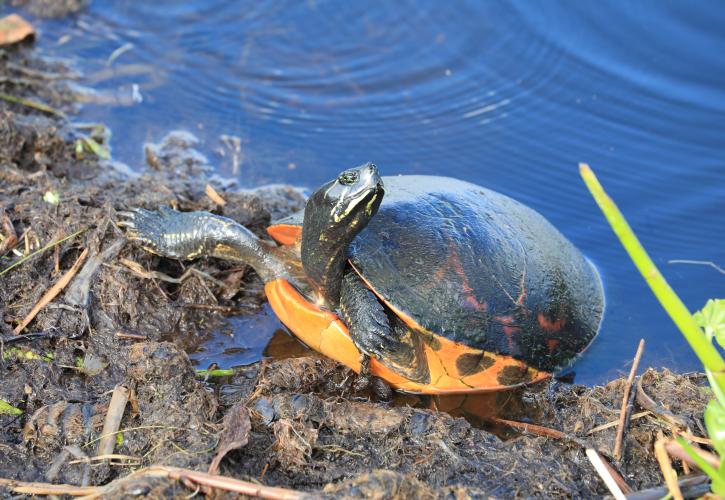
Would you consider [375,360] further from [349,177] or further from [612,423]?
[612,423]

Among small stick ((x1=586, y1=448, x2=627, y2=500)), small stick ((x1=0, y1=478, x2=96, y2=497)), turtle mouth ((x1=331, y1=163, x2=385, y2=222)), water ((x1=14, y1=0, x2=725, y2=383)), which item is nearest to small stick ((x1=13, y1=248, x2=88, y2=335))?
small stick ((x1=0, y1=478, x2=96, y2=497))

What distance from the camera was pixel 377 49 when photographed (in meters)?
6.99

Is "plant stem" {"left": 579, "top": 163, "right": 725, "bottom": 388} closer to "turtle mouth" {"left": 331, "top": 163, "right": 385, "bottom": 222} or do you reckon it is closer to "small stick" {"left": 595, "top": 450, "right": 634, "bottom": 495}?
"small stick" {"left": 595, "top": 450, "right": 634, "bottom": 495}

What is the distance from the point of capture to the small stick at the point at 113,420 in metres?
3.18

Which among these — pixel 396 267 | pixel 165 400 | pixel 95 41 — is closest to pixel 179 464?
pixel 165 400

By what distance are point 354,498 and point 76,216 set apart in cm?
256

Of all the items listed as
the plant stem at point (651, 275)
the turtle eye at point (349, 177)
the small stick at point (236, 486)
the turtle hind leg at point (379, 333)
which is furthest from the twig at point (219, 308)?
the plant stem at point (651, 275)

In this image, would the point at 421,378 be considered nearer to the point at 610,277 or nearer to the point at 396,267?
the point at 396,267

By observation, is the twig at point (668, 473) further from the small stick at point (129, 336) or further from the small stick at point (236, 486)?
the small stick at point (129, 336)

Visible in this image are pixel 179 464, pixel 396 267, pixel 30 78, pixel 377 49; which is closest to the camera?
pixel 179 464

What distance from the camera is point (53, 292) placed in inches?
159

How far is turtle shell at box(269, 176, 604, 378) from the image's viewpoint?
3.76 metres

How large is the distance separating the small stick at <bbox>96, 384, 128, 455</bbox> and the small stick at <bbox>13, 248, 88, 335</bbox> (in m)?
0.83

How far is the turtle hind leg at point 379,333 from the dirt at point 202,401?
0.25m
